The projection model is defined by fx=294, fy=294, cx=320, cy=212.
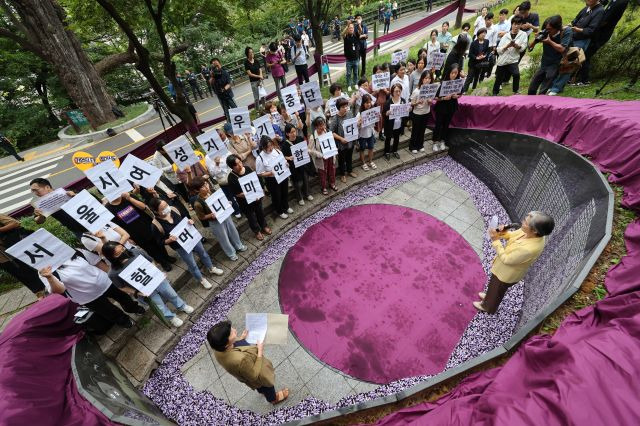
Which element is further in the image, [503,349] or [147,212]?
[147,212]

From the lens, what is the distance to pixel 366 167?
7582 mm

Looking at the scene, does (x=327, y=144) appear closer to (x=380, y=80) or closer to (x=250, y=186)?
(x=250, y=186)

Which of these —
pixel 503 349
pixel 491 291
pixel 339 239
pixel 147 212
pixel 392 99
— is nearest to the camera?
pixel 503 349

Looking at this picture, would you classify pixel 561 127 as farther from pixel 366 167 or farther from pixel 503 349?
pixel 503 349

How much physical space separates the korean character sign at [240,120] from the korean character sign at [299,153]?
1.10m

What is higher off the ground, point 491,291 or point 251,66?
point 251,66

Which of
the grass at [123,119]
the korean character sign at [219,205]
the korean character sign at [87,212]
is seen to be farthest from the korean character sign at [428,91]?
the grass at [123,119]

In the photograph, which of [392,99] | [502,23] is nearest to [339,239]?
[392,99]

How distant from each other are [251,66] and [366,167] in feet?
17.8

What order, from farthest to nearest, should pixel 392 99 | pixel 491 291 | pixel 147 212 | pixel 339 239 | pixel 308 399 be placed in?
pixel 392 99
pixel 339 239
pixel 147 212
pixel 491 291
pixel 308 399

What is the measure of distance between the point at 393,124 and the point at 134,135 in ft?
44.0

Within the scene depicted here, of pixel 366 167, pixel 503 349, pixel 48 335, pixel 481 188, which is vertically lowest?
pixel 481 188

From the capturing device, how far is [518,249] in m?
3.52

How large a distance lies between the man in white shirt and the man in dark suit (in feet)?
4.29
